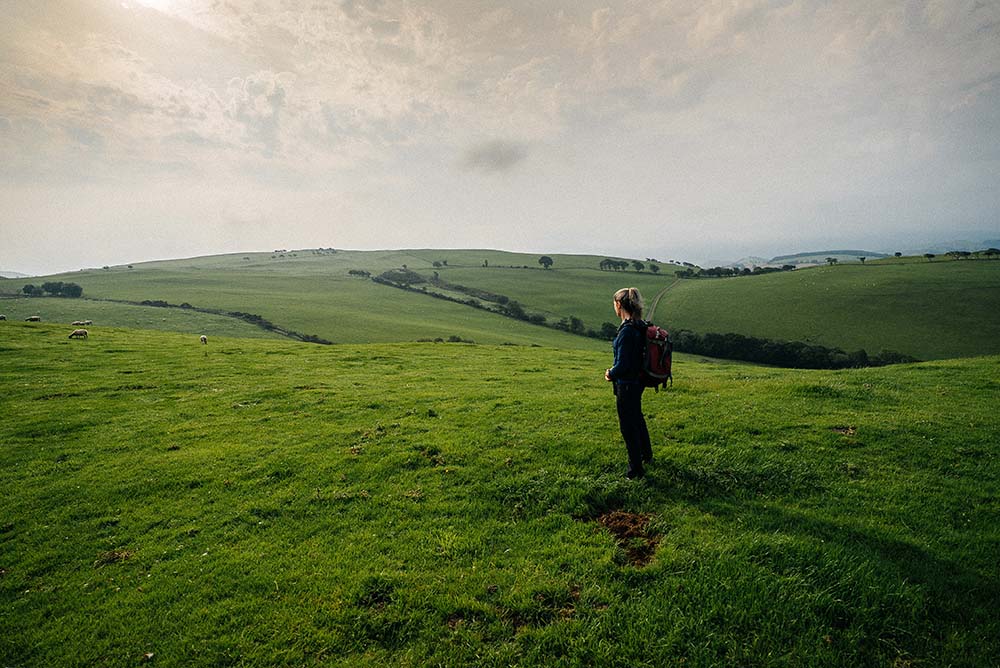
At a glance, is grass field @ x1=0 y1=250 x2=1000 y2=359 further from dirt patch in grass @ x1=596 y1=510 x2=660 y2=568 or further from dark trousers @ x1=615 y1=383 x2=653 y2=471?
dirt patch in grass @ x1=596 y1=510 x2=660 y2=568

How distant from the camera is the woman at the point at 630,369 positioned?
921 centimetres

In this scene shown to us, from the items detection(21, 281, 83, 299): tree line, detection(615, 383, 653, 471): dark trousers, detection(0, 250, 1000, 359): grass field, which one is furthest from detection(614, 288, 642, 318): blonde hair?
detection(21, 281, 83, 299): tree line

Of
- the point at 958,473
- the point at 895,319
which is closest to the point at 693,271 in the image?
the point at 895,319

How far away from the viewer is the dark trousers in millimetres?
9406

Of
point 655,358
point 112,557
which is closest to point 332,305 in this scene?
point 112,557

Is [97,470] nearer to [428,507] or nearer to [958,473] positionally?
[428,507]

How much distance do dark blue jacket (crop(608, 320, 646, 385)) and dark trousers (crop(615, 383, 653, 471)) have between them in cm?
21

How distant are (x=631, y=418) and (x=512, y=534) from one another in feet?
11.8

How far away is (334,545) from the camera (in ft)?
27.4

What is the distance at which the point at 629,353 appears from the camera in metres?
9.20

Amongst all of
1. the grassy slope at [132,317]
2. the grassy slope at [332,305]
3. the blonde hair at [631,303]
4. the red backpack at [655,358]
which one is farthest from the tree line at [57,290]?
the red backpack at [655,358]

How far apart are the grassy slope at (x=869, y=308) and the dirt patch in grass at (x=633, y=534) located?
77966 millimetres

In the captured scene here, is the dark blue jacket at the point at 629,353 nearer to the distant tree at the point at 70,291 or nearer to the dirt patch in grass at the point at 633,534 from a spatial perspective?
the dirt patch in grass at the point at 633,534

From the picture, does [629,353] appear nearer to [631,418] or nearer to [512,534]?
[631,418]
